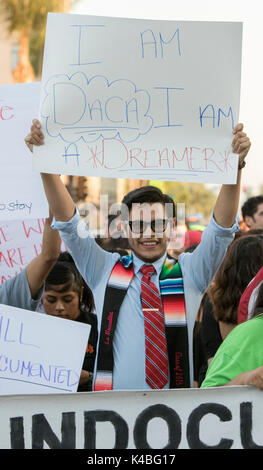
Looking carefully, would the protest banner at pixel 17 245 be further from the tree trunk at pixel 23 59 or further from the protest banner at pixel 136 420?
the tree trunk at pixel 23 59

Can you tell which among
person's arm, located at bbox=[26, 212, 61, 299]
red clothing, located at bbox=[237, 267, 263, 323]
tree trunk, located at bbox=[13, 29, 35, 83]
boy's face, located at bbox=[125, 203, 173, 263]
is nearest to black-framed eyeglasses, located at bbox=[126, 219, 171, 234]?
boy's face, located at bbox=[125, 203, 173, 263]

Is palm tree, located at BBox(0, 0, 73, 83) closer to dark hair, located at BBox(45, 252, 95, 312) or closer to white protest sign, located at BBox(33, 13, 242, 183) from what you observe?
dark hair, located at BBox(45, 252, 95, 312)

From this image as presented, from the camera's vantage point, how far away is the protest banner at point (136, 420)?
7.08 feet

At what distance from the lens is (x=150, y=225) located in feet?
10.3

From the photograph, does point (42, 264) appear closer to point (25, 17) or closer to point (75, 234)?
point (75, 234)

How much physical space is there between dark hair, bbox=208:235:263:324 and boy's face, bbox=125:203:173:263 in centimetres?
44

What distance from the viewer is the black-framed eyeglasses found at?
3137 mm

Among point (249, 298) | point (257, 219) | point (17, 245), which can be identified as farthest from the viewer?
point (257, 219)

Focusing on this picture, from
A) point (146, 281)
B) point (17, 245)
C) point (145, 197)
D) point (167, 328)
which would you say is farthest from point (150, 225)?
point (17, 245)

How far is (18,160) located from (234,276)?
1.14m

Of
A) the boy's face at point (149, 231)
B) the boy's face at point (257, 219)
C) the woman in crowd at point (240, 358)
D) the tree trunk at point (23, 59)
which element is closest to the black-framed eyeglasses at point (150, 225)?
the boy's face at point (149, 231)

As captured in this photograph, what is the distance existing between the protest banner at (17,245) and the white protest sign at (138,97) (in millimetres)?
859
